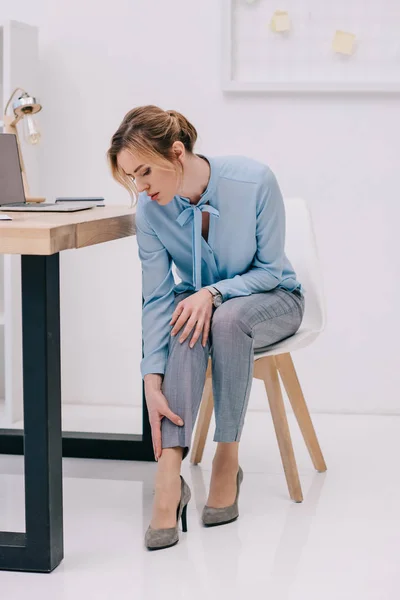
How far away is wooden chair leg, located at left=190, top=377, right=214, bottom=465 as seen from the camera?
8.00 ft

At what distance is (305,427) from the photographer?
238 cm

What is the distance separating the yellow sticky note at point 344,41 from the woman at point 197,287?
979 mm

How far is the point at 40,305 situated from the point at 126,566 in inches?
21.9

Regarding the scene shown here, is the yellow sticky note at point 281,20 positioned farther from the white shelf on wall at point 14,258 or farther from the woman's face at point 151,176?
the woman's face at point 151,176

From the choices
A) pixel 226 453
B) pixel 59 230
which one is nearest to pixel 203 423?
pixel 226 453

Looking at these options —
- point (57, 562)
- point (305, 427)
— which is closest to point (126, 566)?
point (57, 562)

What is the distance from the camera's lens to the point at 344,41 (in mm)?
2918

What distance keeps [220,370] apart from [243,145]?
128cm

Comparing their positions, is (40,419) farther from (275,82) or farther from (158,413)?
(275,82)

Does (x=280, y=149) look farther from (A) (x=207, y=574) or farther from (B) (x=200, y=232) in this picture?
(A) (x=207, y=574)

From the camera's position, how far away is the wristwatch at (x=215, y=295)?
2.01 m

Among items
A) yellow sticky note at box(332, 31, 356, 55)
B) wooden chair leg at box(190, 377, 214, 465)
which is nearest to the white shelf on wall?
wooden chair leg at box(190, 377, 214, 465)

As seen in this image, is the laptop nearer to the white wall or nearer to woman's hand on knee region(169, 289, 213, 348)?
woman's hand on knee region(169, 289, 213, 348)

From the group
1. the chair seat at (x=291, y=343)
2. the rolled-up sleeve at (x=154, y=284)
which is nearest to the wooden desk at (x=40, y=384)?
the rolled-up sleeve at (x=154, y=284)
